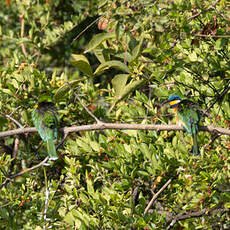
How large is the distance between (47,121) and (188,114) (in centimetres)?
111

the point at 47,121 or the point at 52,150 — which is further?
the point at 47,121

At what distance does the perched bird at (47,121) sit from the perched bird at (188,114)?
944 mm

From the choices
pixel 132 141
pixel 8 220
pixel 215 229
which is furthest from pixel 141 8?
pixel 215 229

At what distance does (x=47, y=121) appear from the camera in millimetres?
3180

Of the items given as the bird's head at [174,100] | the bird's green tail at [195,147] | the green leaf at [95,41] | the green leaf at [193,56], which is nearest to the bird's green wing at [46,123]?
the bird's head at [174,100]

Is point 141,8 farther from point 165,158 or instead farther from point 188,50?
point 165,158

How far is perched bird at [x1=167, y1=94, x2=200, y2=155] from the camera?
9.30 feet

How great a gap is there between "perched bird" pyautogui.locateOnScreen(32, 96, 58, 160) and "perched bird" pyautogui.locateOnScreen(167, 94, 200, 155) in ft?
3.10

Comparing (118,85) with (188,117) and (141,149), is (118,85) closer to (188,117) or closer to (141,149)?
(141,149)

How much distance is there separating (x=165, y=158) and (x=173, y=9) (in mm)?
1006

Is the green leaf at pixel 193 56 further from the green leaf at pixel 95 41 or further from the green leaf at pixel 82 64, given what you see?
the green leaf at pixel 82 64

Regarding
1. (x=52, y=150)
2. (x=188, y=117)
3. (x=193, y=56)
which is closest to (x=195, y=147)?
(x=188, y=117)

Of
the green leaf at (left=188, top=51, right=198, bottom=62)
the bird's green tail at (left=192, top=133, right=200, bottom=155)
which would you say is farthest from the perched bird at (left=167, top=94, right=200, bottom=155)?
the green leaf at (left=188, top=51, right=198, bottom=62)

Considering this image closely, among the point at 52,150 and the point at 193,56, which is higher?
the point at 193,56
